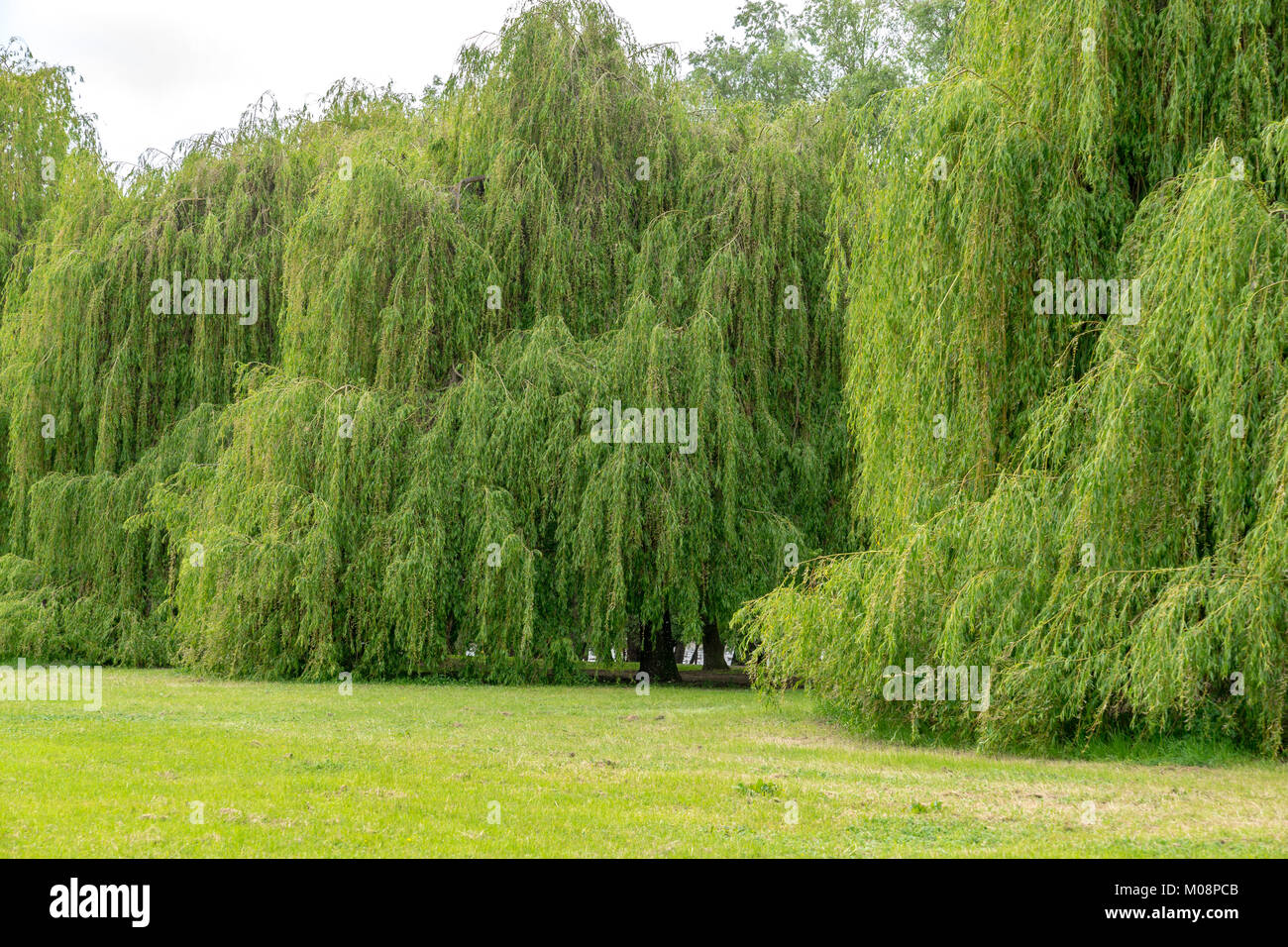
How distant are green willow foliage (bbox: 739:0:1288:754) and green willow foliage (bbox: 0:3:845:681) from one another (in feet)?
13.3

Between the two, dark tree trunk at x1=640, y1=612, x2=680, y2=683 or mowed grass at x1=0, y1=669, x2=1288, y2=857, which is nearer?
mowed grass at x1=0, y1=669, x2=1288, y2=857

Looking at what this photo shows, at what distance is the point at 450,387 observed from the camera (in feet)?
52.2

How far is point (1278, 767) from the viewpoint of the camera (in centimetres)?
833

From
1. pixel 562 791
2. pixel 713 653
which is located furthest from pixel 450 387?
pixel 562 791

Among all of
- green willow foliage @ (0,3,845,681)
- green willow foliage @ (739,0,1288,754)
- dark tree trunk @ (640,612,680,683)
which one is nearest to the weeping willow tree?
green willow foliage @ (0,3,845,681)

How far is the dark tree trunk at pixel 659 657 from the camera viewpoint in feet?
56.2

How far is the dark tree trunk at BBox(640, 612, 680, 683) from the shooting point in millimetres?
17125

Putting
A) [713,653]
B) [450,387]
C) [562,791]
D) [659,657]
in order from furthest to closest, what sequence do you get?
[713,653] < [659,657] < [450,387] < [562,791]

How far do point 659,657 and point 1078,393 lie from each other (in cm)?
889

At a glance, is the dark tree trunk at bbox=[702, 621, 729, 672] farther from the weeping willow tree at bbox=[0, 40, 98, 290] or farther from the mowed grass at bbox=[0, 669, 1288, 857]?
the weeping willow tree at bbox=[0, 40, 98, 290]

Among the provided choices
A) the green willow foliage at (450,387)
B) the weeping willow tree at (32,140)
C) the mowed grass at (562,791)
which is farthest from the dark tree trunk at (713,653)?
the weeping willow tree at (32,140)

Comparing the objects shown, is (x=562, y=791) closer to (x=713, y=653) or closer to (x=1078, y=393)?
(x=1078, y=393)
